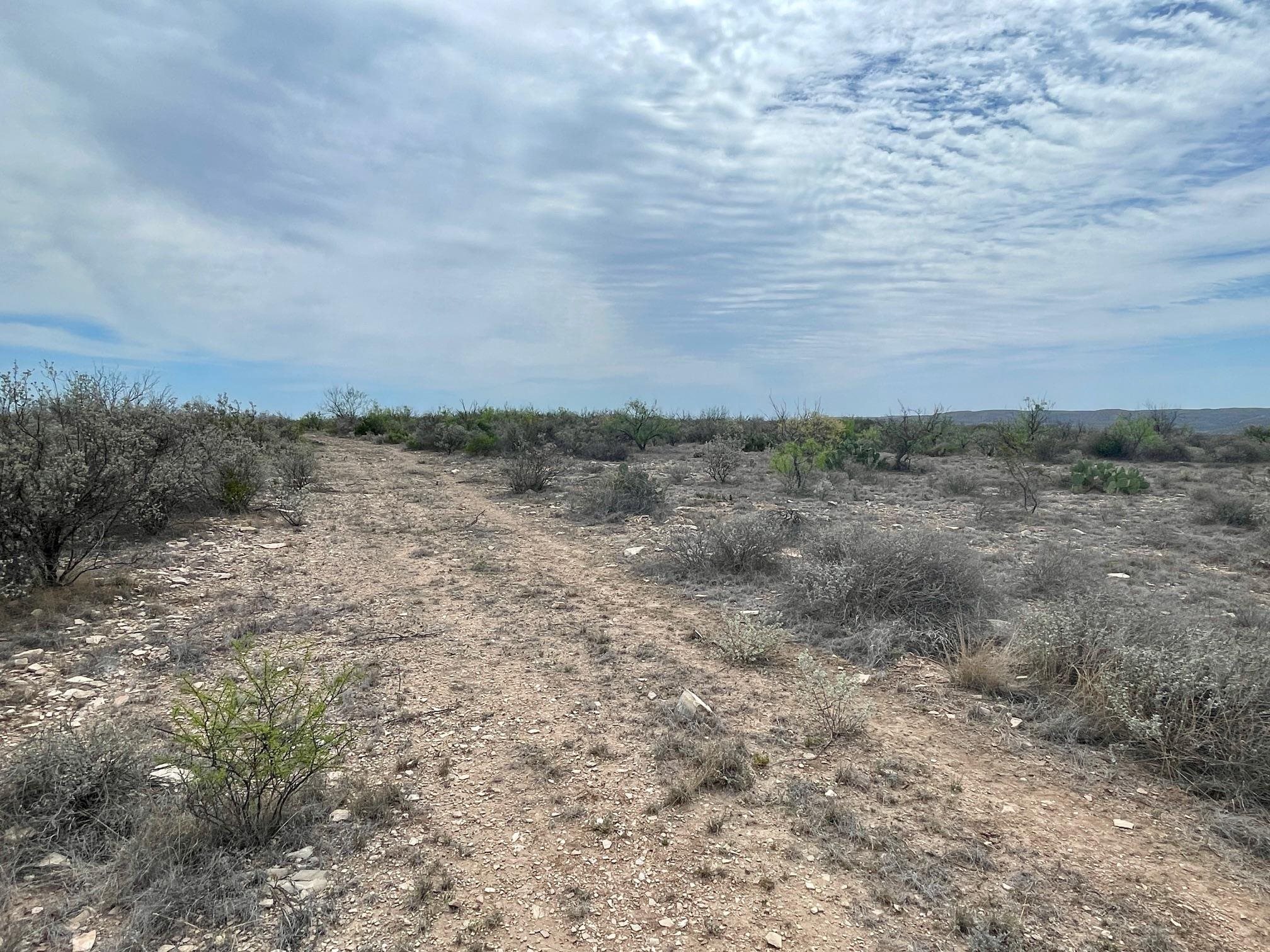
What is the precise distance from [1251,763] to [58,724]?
6.84m

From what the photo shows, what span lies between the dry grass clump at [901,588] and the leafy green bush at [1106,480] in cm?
970

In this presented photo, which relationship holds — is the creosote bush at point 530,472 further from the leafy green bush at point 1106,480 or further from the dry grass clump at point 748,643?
the leafy green bush at point 1106,480

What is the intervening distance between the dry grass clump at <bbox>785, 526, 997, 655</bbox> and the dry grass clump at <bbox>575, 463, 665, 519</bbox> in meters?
4.98

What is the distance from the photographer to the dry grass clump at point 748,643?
5.50m

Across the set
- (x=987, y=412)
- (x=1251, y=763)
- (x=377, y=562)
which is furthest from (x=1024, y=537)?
(x=987, y=412)

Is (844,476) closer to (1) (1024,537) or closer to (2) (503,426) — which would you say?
(1) (1024,537)

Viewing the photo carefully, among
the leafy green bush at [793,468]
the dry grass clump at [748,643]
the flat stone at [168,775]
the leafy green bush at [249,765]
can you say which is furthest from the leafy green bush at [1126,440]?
the flat stone at [168,775]

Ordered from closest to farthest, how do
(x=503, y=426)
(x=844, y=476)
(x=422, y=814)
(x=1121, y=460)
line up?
(x=422, y=814), (x=844, y=476), (x=1121, y=460), (x=503, y=426)

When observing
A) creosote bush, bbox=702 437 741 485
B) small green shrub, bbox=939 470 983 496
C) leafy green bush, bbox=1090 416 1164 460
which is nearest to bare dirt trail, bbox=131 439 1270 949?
creosote bush, bbox=702 437 741 485

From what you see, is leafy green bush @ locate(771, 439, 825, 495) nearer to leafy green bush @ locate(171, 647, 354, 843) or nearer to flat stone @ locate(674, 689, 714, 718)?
flat stone @ locate(674, 689, 714, 718)

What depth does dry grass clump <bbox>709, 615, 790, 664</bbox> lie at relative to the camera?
5.50 meters

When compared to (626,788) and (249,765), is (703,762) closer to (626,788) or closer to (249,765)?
(626,788)

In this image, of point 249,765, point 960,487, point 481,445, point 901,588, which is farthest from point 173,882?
point 481,445

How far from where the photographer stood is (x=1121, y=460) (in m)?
21.0
